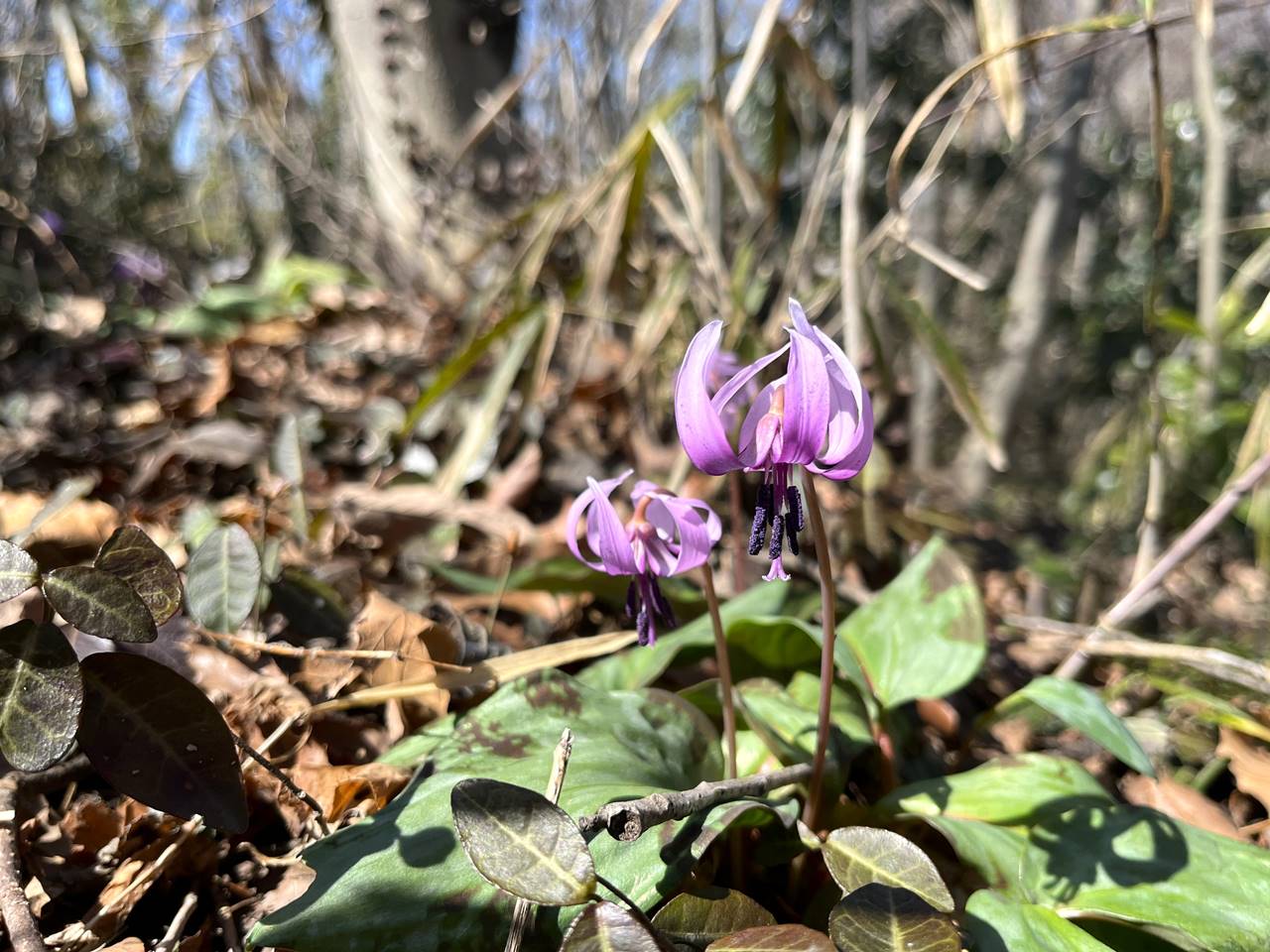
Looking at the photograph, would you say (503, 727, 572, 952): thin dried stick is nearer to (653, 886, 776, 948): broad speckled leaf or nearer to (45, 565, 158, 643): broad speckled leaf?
(653, 886, 776, 948): broad speckled leaf

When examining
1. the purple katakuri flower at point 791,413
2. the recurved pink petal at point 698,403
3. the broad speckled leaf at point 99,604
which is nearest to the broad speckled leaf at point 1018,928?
the purple katakuri flower at point 791,413

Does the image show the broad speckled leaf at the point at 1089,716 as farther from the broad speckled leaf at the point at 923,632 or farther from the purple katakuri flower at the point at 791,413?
the purple katakuri flower at the point at 791,413

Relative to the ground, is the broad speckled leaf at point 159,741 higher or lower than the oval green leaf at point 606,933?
higher

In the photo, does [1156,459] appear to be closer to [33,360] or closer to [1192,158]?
[33,360]

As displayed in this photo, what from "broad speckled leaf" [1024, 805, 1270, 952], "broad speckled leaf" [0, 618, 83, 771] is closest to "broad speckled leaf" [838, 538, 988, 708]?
"broad speckled leaf" [1024, 805, 1270, 952]

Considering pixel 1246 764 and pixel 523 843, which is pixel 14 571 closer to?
pixel 523 843

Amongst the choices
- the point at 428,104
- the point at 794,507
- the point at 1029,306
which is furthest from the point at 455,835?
the point at 1029,306
